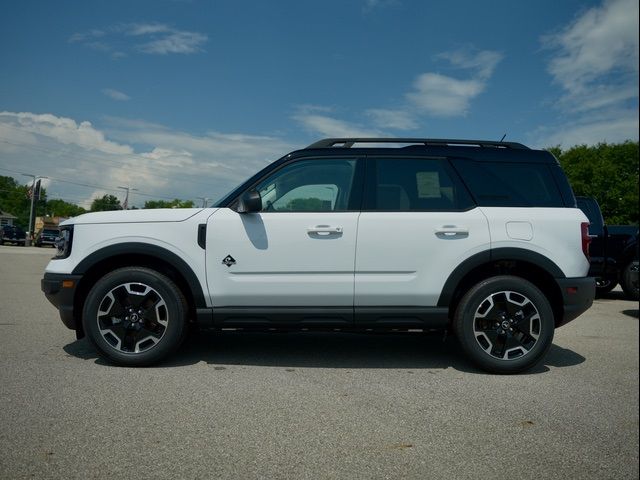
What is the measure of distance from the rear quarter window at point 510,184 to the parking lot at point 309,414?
148 cm

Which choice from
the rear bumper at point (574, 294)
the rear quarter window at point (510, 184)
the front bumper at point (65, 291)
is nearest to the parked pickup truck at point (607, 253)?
the rear bumper at point (574, 294)

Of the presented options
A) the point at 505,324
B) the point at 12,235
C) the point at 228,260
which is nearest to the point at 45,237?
the point at 12,235

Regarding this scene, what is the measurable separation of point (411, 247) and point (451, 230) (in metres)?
0.38

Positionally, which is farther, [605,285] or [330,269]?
[605,285]

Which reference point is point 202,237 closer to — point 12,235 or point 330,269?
point 330,269

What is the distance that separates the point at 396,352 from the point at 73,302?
3.11 meters

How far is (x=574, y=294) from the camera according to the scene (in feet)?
15.0

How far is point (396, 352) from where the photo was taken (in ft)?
17.7

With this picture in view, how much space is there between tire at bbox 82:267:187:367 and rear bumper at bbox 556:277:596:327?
3.31 meters

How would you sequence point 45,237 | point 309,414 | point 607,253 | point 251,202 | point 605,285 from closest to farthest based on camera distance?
1. point 309,414
2. point 251,202
3. point 607,253
4. point 605,285
5. point 45,237

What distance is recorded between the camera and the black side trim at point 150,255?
454 centimetres

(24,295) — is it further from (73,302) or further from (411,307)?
(411,307)

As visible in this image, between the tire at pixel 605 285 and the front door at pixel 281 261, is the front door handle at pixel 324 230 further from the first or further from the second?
the tire at pixel 605 285

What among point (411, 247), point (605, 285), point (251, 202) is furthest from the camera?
point (605, 285)
